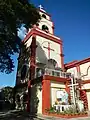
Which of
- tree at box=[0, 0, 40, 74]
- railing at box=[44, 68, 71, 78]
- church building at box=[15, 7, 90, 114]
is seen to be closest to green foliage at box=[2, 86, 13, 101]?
church building at box=[15, 7, 90, 114]

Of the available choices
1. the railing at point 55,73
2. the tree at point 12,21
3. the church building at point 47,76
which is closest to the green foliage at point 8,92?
the church building at point 47,76

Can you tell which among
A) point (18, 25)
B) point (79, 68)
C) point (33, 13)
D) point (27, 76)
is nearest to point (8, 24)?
point (18, 25)

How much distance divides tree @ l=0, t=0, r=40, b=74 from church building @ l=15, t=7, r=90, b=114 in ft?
8.05

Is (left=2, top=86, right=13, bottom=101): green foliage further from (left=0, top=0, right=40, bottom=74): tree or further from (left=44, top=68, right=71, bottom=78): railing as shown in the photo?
(left=44, top=68, right=71, bottom=78): railing

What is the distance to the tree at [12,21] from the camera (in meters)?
13.4

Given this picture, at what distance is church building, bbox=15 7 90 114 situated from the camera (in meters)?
16.6

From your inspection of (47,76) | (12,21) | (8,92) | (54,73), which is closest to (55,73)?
(54,73)

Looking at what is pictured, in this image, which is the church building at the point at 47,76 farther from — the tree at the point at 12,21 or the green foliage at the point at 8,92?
the green foliage at the point at 8,92

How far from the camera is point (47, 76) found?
16781mm

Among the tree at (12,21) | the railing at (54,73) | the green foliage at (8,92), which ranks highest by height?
the tree at (12,21)

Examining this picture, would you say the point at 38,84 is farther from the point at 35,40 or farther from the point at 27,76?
the point at 35,40

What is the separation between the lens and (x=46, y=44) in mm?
23594

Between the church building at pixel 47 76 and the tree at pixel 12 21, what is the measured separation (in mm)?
2454

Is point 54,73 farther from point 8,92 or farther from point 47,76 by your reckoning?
point 8,92
